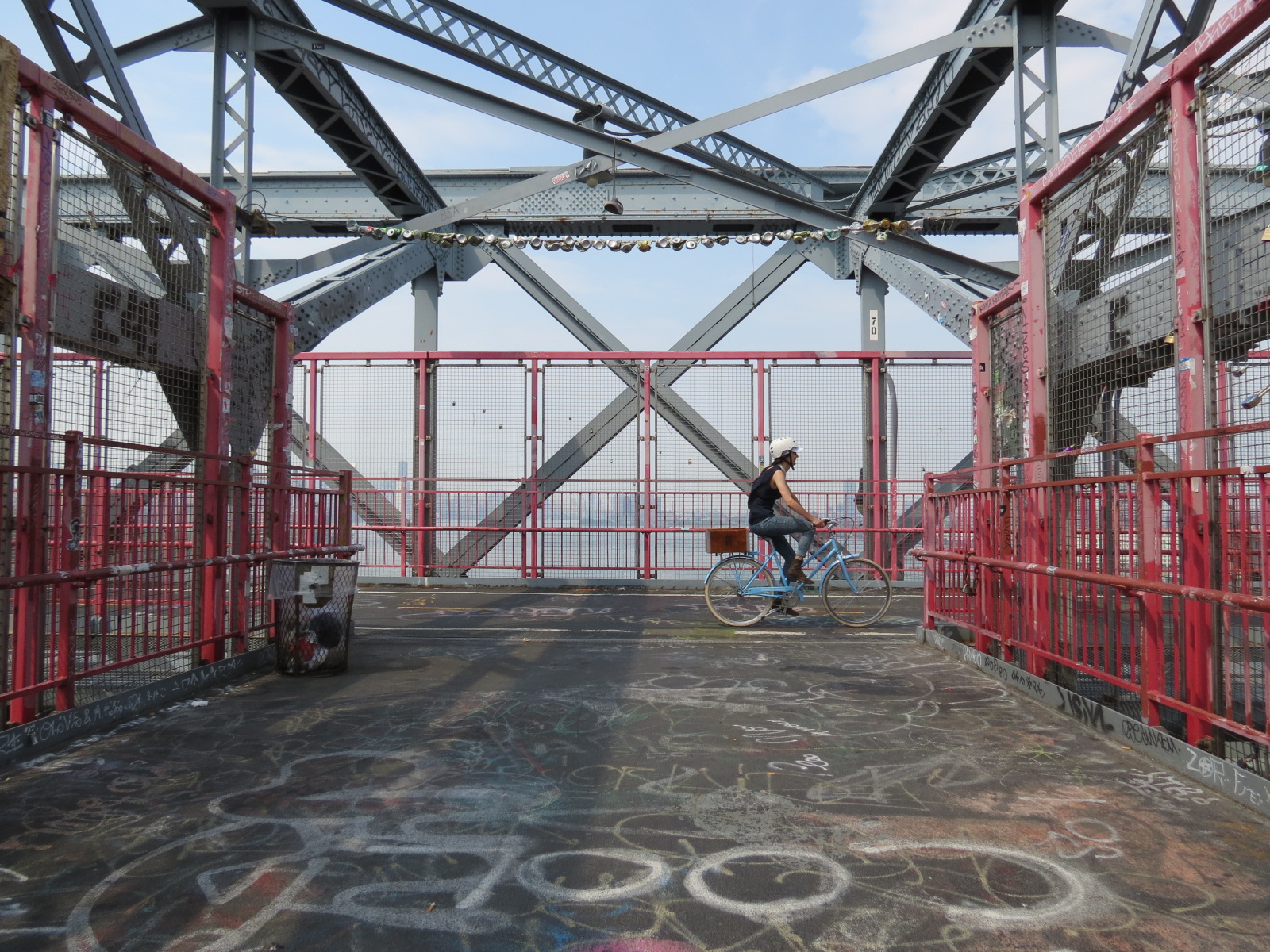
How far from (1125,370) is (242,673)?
6781mm

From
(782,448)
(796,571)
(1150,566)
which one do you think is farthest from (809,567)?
Result: (1150,566)

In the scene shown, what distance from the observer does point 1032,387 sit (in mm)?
Result: 6684

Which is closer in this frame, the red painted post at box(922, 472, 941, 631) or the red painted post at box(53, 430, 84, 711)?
the red painted post at box(53, 430, 84, 711)

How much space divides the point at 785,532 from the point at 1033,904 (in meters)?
6.61

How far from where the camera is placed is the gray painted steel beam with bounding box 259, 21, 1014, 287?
443 inches

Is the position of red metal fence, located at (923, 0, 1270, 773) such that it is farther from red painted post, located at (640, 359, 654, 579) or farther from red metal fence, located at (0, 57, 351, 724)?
red painted post, located at (640, 359, 654, 579)

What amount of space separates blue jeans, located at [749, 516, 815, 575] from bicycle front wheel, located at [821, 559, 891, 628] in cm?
51

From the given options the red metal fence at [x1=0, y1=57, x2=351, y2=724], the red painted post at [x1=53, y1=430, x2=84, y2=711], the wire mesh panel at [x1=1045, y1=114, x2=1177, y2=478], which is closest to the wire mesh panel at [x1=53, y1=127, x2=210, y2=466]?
the red metal fence at [x1=0, y1=57, x2=351, y2=724]

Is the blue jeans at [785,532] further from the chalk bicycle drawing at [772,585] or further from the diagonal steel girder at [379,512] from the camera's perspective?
the diagonal steel girder at [379,512]

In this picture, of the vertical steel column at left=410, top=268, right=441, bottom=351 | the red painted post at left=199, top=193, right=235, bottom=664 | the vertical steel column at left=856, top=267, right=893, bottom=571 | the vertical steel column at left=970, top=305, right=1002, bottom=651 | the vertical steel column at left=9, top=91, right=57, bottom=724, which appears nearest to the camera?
the vertical steel column at left=9, top=91, right=57, bottom=724

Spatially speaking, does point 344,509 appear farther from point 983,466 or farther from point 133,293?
point 983,466

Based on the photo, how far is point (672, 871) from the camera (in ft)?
9.84

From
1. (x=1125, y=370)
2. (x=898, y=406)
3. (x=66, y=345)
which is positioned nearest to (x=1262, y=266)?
(x=1125, y=370)

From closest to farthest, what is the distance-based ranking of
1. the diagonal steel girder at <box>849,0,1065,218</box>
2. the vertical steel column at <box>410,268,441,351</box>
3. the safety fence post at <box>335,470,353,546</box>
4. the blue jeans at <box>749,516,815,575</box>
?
the safety fence post at <box>335,470,353,546</box>, the blue jeans at <box>749,516,815,575</box>, the diagonal steel girder at <box>849,0,1065,218</box>, the vertical steel column at <box>410,268,441,351</box>
